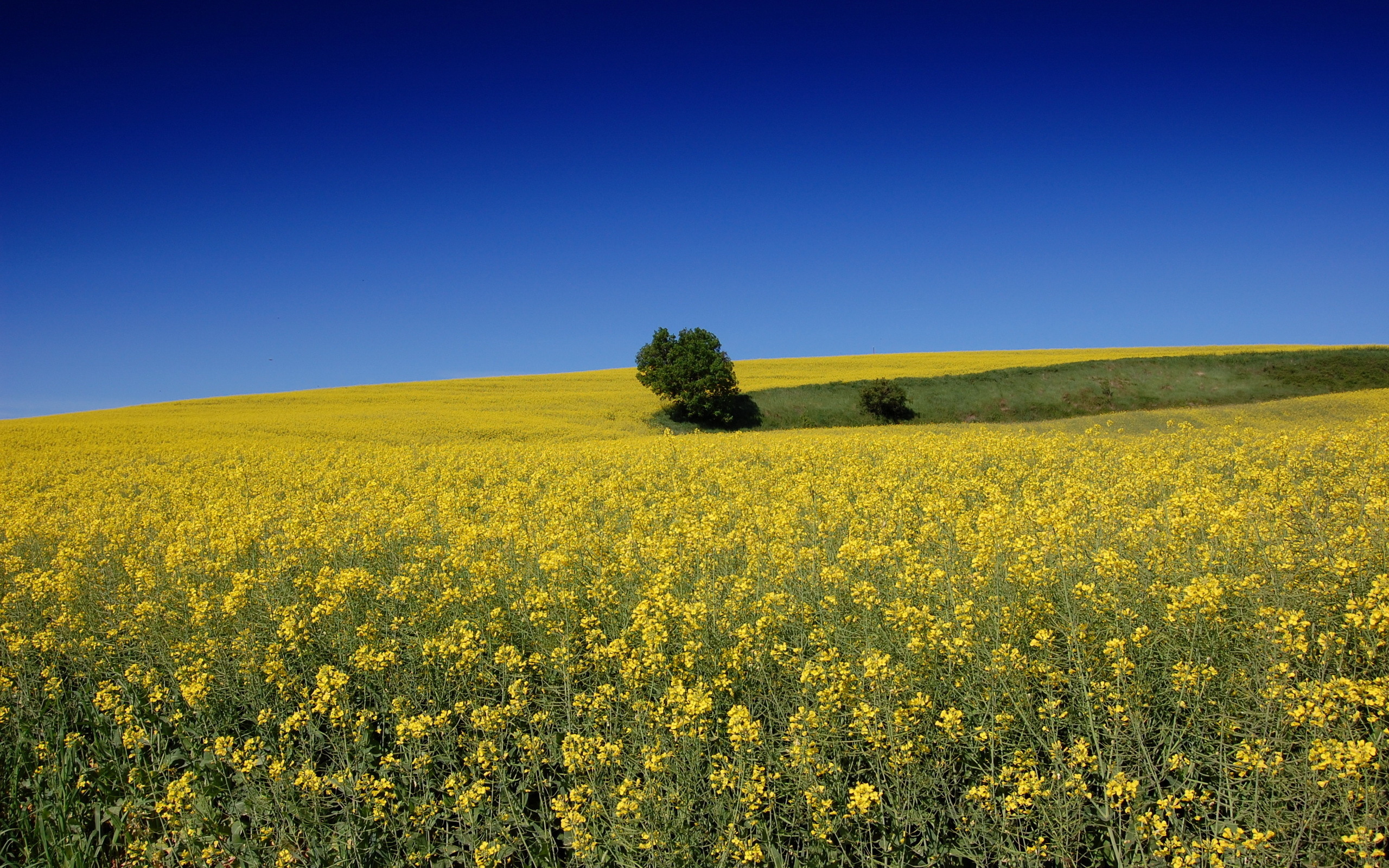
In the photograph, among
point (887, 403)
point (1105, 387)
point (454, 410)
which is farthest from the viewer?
point (454, 410)

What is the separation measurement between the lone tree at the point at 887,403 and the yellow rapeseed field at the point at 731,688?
24198 mm

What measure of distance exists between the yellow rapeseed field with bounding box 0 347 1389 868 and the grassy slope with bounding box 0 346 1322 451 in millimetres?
18676

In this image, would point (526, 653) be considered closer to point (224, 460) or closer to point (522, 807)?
point (522, 807)

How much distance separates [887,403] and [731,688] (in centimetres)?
2977

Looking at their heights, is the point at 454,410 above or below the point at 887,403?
above

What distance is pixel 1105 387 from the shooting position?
32.1 meters

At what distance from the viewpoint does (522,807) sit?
3.79m

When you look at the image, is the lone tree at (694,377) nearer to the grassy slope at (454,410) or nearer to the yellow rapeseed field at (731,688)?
the grassy slope at (454,410)

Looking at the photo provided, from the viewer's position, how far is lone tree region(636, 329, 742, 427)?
109ft

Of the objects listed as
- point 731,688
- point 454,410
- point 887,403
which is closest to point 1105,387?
point 887,403

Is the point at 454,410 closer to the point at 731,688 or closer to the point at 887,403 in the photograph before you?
the point at 887,403

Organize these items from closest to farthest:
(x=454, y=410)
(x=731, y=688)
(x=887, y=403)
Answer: (x=731, y=688) → (x=887, y=403) → (x=454, y=410)

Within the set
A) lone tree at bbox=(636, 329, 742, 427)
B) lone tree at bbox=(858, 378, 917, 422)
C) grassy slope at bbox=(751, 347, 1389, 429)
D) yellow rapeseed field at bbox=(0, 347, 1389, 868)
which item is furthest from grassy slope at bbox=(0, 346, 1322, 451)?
yellow rapeseed field at bbox=(0, 347, 1389, 868)

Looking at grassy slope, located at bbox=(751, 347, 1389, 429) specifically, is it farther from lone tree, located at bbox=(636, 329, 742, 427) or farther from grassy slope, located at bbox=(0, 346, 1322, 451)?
grassy slope, located at bbox=(0, 346, 1322, 451)
